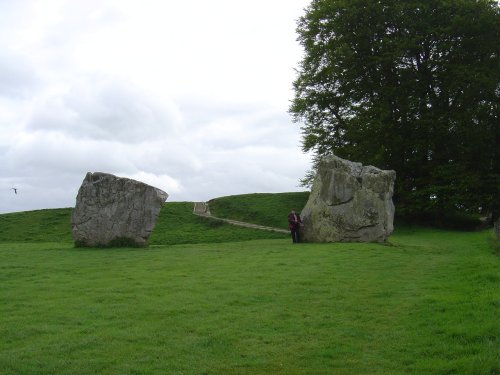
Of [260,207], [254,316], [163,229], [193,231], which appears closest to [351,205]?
[193,231]

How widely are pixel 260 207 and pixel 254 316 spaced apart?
36581mm

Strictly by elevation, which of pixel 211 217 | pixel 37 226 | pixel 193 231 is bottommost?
pixel 193 231

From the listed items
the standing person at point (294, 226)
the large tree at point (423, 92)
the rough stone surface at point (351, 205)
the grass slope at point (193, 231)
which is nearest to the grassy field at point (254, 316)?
the rough stone surface at point (351, 205)

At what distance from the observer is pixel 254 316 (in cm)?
1235

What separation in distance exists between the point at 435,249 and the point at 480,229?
2030cm

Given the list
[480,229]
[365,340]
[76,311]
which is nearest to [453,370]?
[365,340]

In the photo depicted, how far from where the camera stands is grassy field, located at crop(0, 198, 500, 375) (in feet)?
30.5

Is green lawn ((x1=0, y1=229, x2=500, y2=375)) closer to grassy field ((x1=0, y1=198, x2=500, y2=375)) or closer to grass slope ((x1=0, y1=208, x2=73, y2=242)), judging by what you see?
grassy field ((x1=0, y1=198, x2=500, y2=375))

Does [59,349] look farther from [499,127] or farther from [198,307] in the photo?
[499,127]

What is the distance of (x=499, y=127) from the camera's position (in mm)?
44938

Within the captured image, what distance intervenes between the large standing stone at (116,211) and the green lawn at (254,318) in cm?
896

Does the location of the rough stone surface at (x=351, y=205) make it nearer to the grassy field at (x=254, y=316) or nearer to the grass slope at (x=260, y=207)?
the grassy field at (x=254, y=316)

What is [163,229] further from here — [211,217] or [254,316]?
[254,316]

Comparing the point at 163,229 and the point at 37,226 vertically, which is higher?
the point at 37,226
